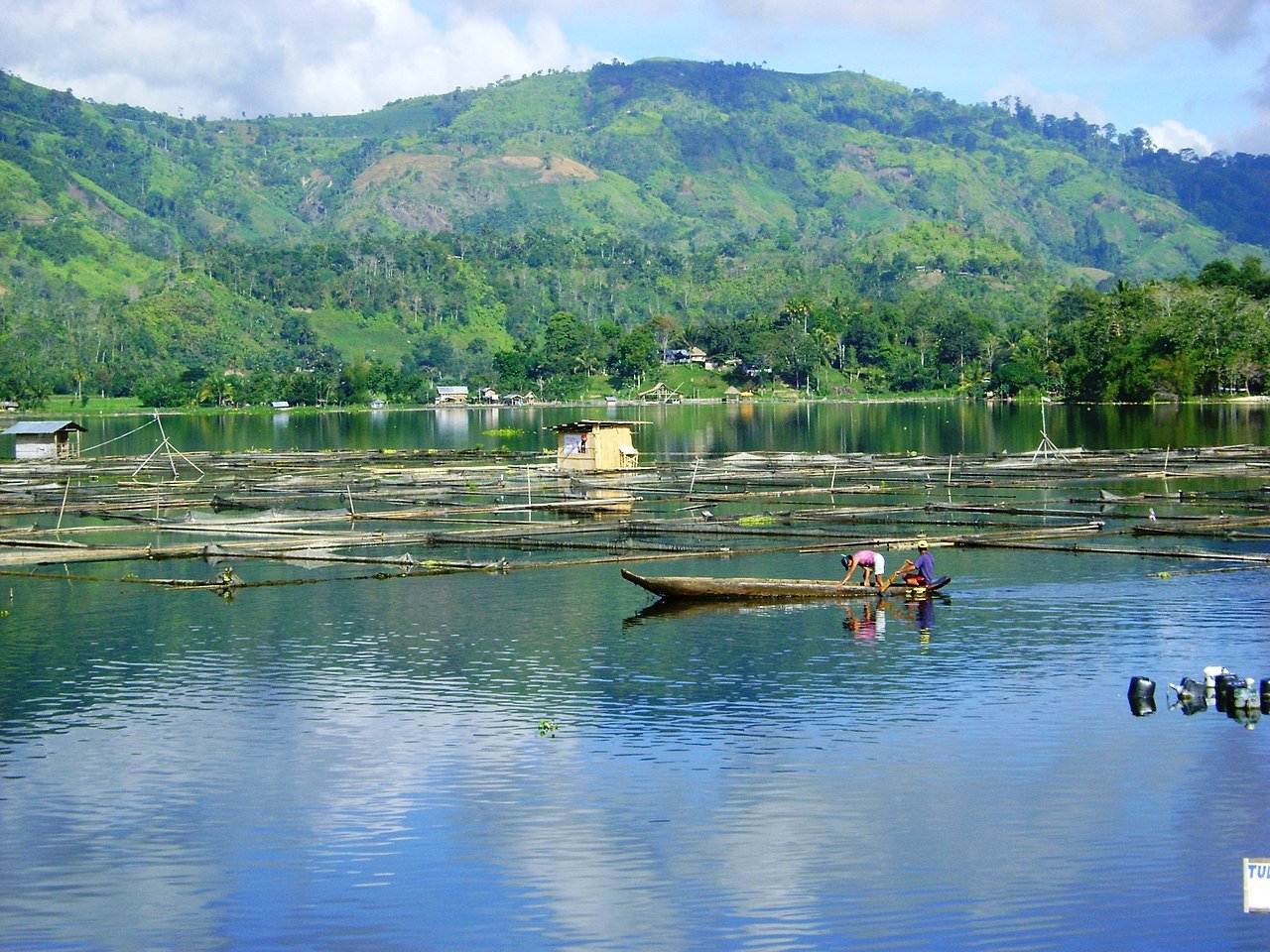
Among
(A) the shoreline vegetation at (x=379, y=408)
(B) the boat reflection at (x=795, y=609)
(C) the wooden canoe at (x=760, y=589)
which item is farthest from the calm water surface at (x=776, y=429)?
(C) the wooden canoe at (x=760, y=589)

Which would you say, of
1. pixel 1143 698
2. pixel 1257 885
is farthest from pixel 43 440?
pixel 1257 885

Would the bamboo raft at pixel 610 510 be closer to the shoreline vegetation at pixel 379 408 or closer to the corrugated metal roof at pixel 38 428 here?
the corrugated metal roof at pixel 38 428

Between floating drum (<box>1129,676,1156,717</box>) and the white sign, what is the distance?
7.72 m

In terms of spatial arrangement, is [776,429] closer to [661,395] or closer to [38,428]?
[38,428]

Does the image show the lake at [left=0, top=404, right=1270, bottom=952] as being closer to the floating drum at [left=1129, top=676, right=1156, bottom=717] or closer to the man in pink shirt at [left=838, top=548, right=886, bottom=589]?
the floating drum at [left=1129, top=676, right=1156, bottom=717]

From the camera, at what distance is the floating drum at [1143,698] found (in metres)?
20.9

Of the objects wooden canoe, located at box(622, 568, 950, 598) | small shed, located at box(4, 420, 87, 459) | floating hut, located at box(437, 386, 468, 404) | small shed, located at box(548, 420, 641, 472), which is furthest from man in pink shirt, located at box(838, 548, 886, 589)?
floating hut, located at box(437, 386, 468, 404)

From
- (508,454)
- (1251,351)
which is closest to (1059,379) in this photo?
(1251,351)

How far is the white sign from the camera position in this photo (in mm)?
12883

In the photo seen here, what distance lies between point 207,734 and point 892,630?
12784 millimetres

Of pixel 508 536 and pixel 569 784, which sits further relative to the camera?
pixel 508 536

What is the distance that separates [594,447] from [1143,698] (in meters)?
39.0

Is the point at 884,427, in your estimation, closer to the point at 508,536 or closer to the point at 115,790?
the point at 508,536

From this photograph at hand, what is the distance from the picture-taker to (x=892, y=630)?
27328 millimetres
